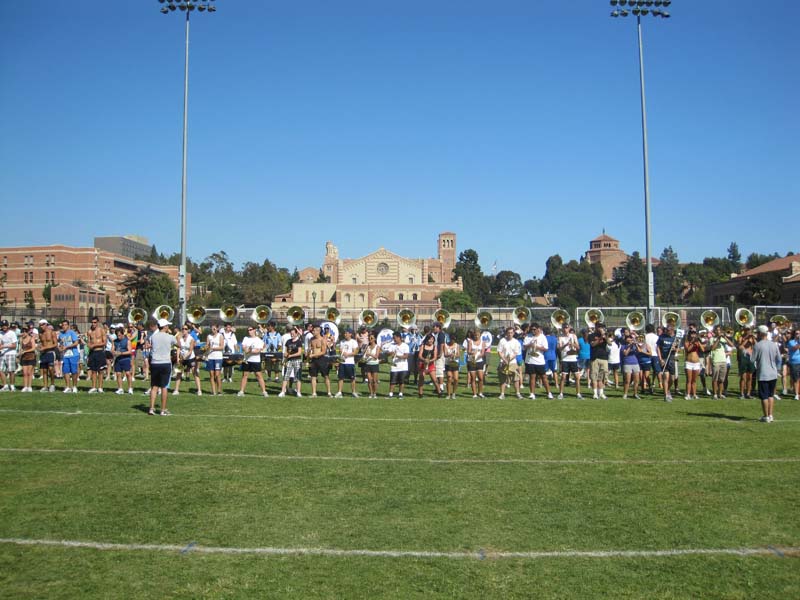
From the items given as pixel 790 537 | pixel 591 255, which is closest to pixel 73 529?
pixel 790 537

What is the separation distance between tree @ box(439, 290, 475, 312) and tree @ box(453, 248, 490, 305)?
1976 centimetres

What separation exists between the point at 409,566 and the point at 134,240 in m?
164

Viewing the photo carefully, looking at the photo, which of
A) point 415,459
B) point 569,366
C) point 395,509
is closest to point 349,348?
point 569,366

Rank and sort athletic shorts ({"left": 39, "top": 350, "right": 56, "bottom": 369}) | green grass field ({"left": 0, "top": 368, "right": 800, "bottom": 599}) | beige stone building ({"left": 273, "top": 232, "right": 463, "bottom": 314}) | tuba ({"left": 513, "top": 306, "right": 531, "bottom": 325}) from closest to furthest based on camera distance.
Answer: green grass field ({"left": 0, "top": 368, "right": 800, "bottom": 599}) < athletic shorts ({"left": 39, "top": 350, "right": 56, "bottom": 369}) < tuba ({"left": 513, "top": 306, "right": 531, "bottom": 325}) < beige stone building ({"left": 273, "top": 232, "right": 463, "bottom": 314})

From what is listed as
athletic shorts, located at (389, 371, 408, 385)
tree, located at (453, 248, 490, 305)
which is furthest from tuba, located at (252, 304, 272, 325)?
tree, located at (453, 248, 490, 305)

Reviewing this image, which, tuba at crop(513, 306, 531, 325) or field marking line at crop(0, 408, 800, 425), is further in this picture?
tuba at crop(513, 306, 531, 325)

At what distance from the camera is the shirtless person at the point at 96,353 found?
56.4 ft

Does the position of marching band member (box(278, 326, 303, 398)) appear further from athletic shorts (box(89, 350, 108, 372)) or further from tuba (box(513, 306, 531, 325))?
tuba (box(513, 306, 531, 325))

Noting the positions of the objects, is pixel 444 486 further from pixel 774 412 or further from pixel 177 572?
pixel 774 412

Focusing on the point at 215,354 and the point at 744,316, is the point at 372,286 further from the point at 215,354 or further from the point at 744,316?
the point at 215,354

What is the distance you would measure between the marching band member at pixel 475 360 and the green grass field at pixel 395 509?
4.98 meters

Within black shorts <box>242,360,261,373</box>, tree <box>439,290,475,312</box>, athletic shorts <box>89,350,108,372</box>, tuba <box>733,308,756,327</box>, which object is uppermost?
tree <box>439,290,475,312</box>

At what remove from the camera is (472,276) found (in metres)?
149

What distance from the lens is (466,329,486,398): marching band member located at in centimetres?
1775
